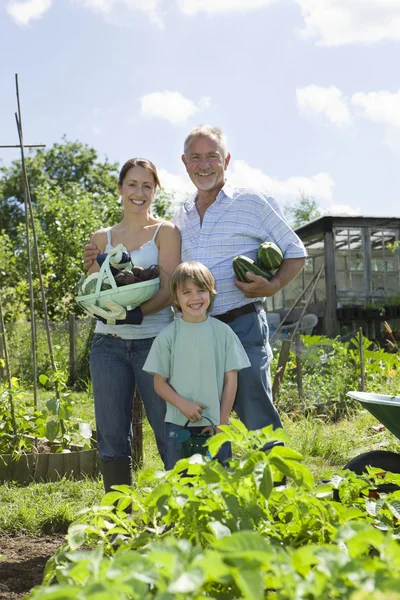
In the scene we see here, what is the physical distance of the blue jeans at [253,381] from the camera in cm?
283

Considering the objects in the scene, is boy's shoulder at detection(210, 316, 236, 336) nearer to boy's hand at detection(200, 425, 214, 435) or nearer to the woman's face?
boy's hand at detection(200, 425, 214, 435)

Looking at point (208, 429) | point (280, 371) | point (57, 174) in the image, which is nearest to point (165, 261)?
point (208, 429)

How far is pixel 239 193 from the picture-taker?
2.95 m

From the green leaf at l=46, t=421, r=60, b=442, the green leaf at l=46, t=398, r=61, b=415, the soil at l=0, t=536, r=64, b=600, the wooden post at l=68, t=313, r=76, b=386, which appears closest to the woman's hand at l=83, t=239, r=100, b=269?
the soil at l=0, t=536, r=64, b=600

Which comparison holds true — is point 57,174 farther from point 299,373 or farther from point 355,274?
point 299,373

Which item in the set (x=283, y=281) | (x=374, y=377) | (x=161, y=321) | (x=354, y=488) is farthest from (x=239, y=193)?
(x=374, y=377)

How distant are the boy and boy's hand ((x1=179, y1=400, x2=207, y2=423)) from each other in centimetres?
1

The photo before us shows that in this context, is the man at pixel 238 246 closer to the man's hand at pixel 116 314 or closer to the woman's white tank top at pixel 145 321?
the woman's white tank top at pixel 145 321

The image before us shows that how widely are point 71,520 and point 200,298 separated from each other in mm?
1429

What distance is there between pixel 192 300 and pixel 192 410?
42 centimetres

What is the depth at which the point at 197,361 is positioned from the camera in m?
2.66

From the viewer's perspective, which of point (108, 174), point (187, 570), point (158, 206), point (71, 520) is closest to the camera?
point (187, 570)

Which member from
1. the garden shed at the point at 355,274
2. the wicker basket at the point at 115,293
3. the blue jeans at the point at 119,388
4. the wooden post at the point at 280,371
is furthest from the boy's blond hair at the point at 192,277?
the garden shed at the point at 355,274

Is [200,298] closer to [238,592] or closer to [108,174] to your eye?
[238,592]
